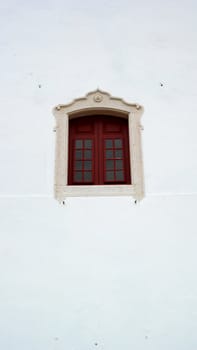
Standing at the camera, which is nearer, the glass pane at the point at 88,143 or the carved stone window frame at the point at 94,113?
the carved stone window frame at the point at 94,113

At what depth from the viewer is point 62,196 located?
5258 mm

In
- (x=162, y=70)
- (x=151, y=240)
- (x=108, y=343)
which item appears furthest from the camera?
(x=162, y=70)

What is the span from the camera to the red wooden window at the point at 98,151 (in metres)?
5.54

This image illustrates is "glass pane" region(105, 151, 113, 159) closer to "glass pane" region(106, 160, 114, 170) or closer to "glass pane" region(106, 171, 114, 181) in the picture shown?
"glass pane" region(106, 160, 114, 170)

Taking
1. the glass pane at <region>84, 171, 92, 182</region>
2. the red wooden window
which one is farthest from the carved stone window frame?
the glass pane at <region>84, 171, 92, 182</region>

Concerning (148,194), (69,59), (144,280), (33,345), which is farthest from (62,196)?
(69,59)

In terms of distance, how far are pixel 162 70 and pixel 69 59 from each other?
1502 millimetres

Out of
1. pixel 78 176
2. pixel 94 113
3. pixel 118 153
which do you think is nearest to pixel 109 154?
pixel 118 153

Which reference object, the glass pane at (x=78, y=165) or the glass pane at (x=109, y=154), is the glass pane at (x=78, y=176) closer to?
the glass pane at (x=78, y=165)

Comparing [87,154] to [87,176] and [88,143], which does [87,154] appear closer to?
[88,143]

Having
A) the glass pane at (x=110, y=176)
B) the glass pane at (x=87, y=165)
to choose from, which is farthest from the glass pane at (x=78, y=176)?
the glass pane at (x=110, y=176)

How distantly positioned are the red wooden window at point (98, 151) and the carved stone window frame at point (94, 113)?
0.13 meters

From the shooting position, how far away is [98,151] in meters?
5.70

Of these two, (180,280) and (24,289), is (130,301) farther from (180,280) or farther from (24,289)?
(24,289)
